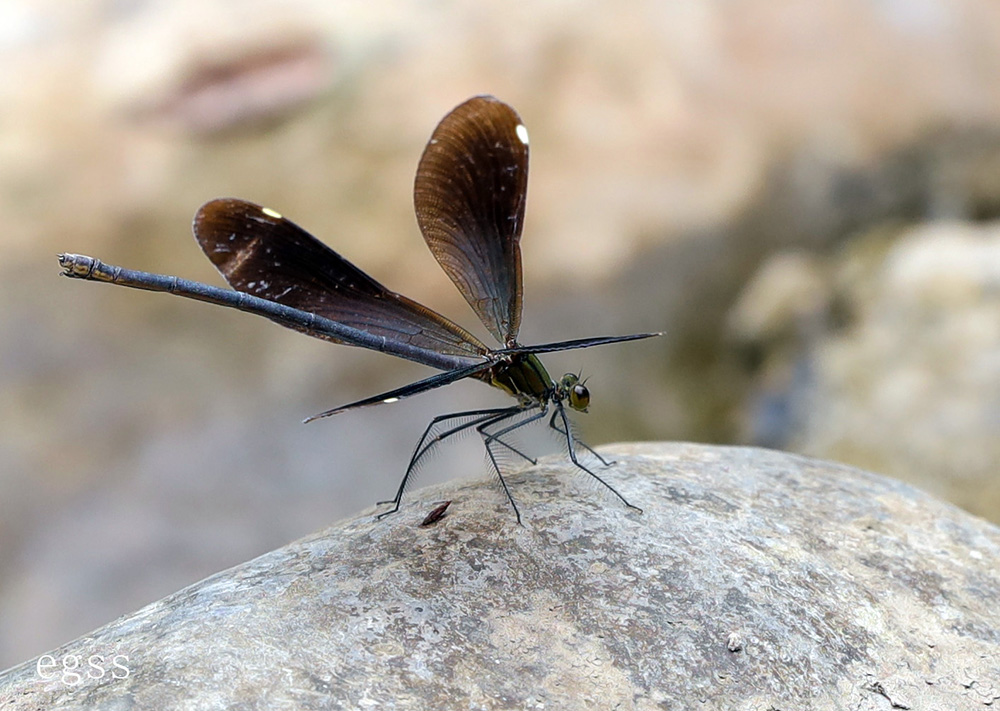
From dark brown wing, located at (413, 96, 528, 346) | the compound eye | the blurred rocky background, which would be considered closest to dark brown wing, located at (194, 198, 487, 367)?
dark brown wing, located at (413, 96, 528, 346)

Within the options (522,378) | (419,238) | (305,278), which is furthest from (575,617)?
(419,238)

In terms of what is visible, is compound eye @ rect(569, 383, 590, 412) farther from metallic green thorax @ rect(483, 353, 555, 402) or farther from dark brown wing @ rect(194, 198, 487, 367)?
dark brown wing @ rect(194, 198, 487, 367)

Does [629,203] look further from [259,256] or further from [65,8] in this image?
[259,256]

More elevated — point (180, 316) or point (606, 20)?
point (606, 20)

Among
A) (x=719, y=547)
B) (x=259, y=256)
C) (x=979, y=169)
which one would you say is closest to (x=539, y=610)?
(x=719, y=547)

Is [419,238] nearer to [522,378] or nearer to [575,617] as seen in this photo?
[522,378]
